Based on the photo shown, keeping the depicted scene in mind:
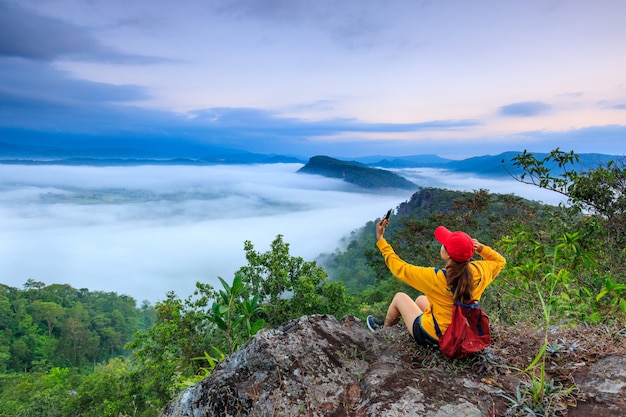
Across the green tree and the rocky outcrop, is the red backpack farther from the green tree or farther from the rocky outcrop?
the green tree

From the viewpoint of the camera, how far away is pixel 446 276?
112 inches

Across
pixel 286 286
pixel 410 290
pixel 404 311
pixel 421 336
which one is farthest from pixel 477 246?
pixel 410 290

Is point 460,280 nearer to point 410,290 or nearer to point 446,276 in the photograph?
point 446,276

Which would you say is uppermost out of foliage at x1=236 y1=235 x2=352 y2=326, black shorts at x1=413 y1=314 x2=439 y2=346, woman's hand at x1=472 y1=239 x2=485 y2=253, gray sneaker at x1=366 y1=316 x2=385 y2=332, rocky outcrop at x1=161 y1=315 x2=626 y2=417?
woman's hand at x1=472 y1=239 x2=485 y2=253

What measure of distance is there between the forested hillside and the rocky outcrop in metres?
0.30

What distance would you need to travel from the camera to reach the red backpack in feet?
9.12

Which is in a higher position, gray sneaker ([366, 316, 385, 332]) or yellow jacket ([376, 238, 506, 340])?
yellow jacket ([376, 238, 506, 340])

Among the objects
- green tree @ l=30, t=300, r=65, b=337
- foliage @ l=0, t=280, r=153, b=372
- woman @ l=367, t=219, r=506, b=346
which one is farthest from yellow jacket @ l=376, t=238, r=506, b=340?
green tree @ l=30, t=300, r=65, b=337

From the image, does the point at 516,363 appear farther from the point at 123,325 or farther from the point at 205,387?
the point at 123,325

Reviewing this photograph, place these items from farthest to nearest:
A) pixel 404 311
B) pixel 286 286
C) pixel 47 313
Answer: pixel 47 313 → pixel 286 286 → pixel 404 311

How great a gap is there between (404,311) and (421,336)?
0.51 meters

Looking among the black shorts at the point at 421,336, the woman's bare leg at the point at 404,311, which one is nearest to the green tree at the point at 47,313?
the woman's bare leg at the point at 404,311

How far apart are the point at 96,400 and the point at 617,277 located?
23.1m

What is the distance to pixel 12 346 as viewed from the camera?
4356 cm
